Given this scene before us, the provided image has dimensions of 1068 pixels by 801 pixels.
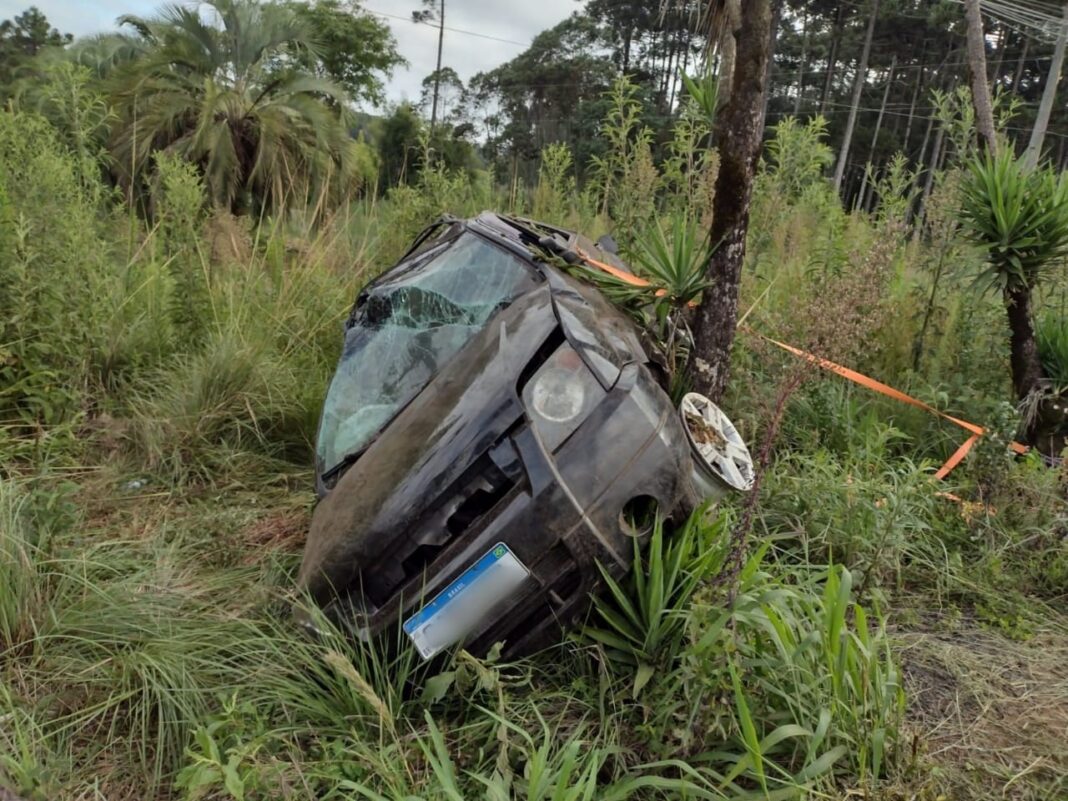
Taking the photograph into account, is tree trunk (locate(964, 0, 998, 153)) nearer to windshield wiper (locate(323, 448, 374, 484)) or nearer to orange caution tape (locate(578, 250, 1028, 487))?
orange caution tape (locate(578, 250, 1028, 487))

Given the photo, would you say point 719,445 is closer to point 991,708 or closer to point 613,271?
point 991,708

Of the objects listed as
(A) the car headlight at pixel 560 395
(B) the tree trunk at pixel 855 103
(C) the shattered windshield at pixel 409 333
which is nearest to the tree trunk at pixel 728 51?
(C) the shattered windshield at pixel 409 333

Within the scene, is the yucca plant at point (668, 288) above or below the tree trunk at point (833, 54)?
below

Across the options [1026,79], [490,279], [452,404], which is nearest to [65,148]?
[490,279]

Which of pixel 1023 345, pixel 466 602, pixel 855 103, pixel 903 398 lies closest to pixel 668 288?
pixel 903 398

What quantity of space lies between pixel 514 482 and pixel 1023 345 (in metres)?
3.38

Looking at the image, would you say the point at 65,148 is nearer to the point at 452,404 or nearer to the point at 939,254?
the point at 452,404

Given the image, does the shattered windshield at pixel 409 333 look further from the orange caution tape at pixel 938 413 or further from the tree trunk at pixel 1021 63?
the tree trunk at pixel 1021 63

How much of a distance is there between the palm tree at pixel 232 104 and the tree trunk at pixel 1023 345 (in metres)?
8.73

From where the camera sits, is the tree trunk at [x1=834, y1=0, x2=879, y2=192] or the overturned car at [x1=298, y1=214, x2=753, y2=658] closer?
the overturned car at [x1=298, y1=214, x2=753, y2=658]

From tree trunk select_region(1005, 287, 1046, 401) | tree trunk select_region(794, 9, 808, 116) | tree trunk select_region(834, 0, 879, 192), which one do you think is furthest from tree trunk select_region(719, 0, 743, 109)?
tree trunk select_region(794, 9, 808, 116)

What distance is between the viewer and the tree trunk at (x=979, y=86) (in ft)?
13.6

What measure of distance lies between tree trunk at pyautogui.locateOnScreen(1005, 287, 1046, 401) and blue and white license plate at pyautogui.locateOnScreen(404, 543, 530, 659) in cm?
335

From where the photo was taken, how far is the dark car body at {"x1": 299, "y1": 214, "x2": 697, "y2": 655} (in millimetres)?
1928
